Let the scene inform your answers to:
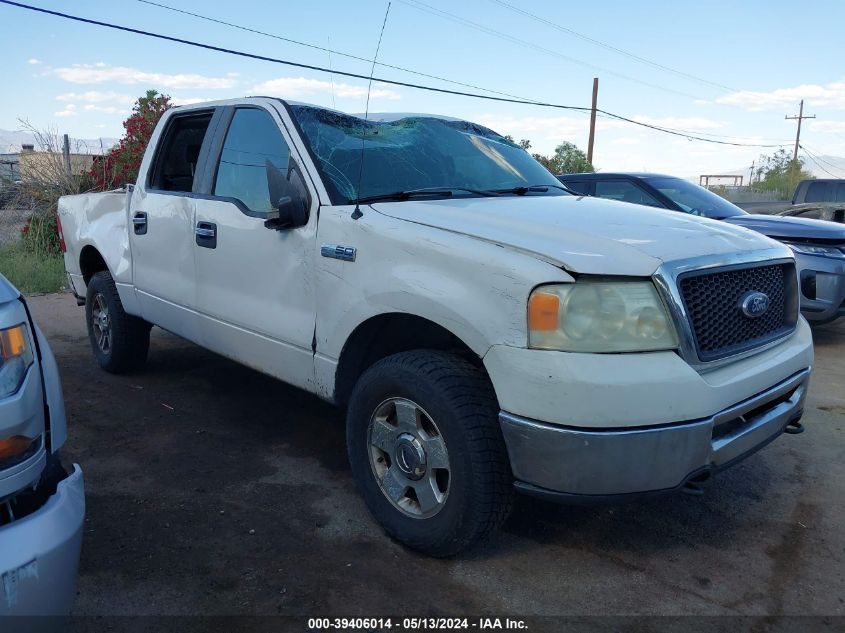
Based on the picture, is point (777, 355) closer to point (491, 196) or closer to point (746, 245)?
point (746, 245)

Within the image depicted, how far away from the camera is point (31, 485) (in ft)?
6.25

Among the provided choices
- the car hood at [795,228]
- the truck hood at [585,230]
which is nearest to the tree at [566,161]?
the car hood at [795,228]

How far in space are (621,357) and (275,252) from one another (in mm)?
1807

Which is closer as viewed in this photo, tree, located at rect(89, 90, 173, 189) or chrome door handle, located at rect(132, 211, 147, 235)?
chrome door handle, located at rect(132, 211, 147, 235)

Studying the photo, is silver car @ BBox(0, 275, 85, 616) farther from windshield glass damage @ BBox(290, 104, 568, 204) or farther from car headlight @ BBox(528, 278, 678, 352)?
windshield glass damage @ BBox(290, 104, 568, 204)

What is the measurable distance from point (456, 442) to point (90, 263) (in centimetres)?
407

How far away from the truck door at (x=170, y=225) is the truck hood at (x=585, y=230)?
1.60 meters

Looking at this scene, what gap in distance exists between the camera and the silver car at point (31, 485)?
5.63 ft

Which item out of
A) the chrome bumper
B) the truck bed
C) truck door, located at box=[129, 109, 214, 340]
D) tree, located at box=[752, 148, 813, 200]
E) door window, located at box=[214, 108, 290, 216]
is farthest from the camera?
tree, located at box=[752, 148, 813, 200]

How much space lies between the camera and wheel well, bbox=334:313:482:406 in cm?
306

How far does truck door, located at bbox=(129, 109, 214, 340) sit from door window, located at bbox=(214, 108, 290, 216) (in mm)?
259

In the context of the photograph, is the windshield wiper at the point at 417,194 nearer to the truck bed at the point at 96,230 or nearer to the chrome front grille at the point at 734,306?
the chrome front grille at the point at 734,306

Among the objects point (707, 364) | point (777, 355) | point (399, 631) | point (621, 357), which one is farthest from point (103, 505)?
point (777, 355)

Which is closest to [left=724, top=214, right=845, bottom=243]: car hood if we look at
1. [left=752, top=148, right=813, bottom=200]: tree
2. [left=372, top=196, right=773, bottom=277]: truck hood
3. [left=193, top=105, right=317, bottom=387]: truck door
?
[left=372, top=196, right=773, bottom=277]: truck hood
